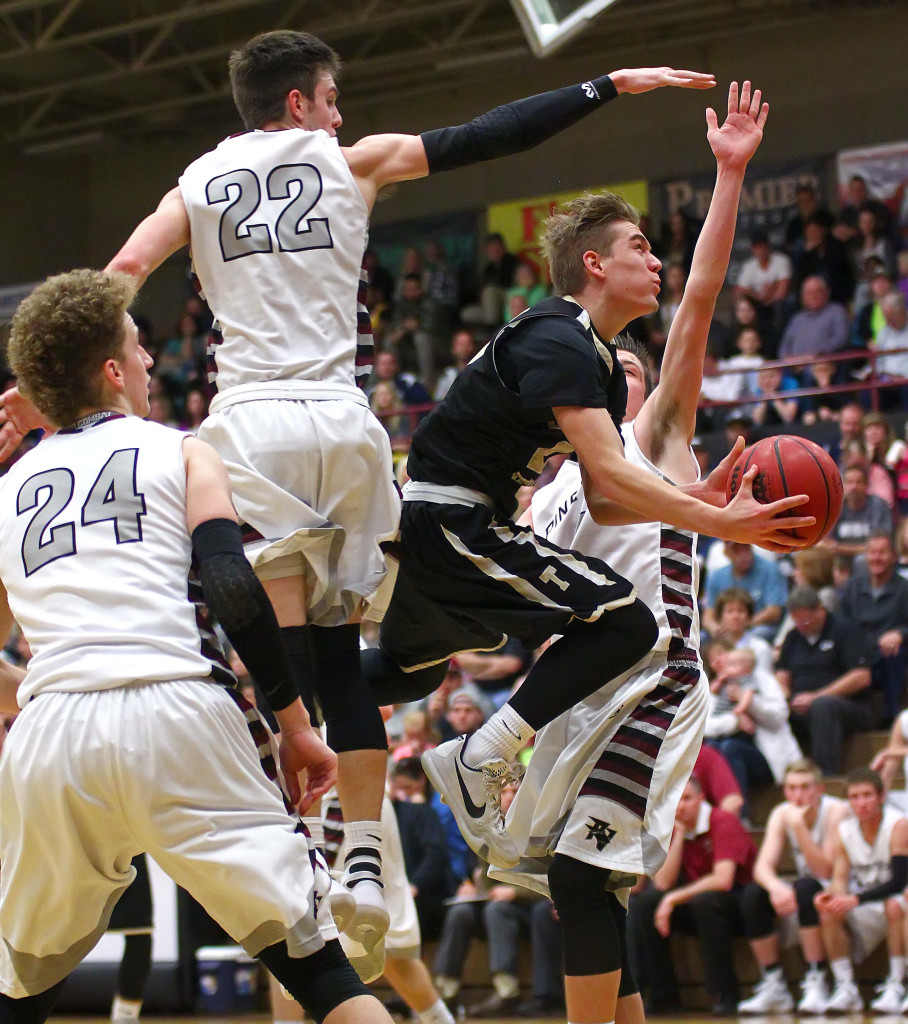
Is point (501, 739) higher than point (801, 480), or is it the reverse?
point (801, 480)

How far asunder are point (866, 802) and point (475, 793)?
4.55 meters

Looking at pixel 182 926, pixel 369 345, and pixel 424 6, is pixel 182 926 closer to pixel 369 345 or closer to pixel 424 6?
pixel 369 345

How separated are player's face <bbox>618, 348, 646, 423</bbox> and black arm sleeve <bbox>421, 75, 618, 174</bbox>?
1019 millimetres

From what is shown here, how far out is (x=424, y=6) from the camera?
16.4 metres

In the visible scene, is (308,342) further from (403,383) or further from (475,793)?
(403,383)

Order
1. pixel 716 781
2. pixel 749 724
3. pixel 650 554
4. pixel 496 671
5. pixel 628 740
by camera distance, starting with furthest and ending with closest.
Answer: pixel 496 671, pixel 749 724, pixel 716 781, pixel 650 554, pixel 628 740

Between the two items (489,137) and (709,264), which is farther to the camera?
(709,264)

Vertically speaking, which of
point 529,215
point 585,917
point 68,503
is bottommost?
point 585,917

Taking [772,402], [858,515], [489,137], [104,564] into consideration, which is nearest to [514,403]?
[489,137]

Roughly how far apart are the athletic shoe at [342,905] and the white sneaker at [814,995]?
4975 millimetres

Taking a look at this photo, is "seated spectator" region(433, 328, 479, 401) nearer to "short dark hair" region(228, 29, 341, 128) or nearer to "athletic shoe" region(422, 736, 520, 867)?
"short dark hair" region(228, 29, 341, 128)

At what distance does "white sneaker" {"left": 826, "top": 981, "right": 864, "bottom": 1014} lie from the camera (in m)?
7.84

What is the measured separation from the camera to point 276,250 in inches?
163

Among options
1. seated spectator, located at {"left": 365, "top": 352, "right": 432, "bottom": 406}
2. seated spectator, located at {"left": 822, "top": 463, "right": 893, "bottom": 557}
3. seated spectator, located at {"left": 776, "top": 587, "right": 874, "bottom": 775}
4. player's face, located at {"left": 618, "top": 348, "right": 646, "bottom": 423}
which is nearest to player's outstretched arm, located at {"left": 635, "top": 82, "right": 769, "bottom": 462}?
player's face, located at {"left": 618, "top": 348, "right": 646, "bottom": 423}
